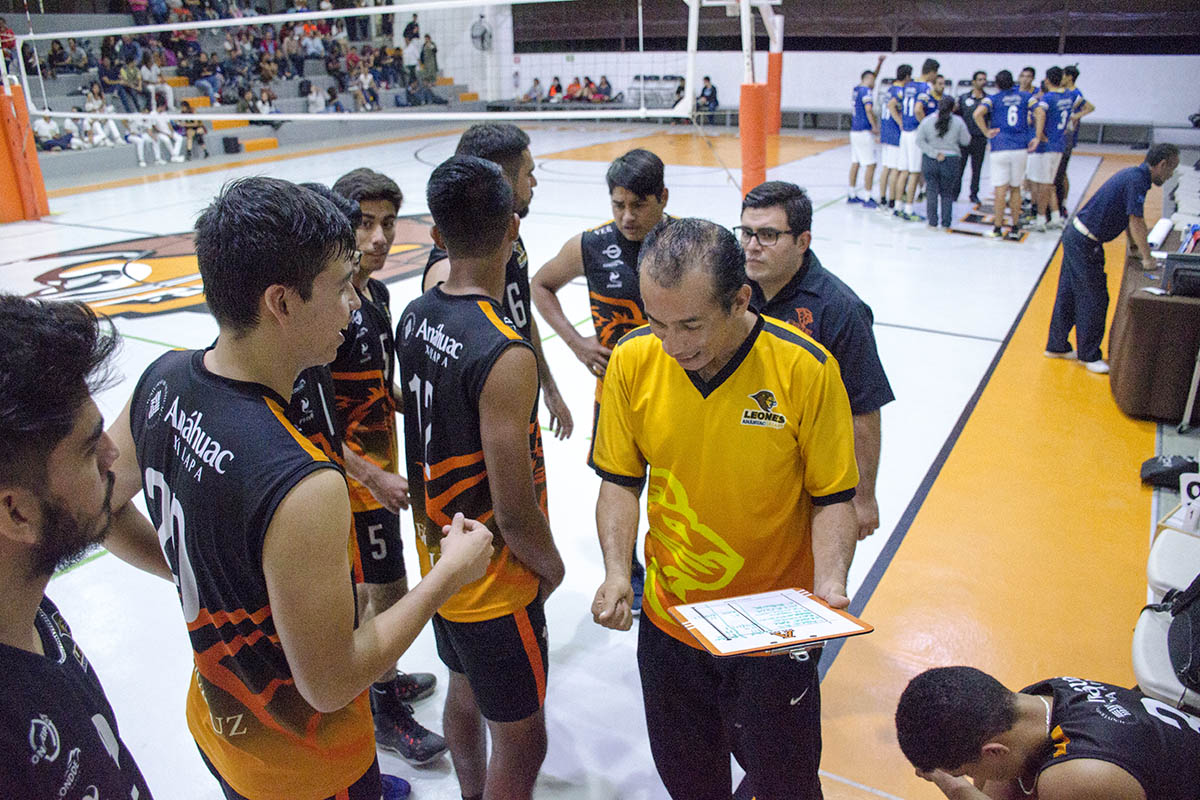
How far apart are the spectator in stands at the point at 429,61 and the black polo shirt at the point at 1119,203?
805 inches

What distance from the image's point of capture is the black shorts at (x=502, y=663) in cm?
225

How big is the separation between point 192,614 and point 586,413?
439cm

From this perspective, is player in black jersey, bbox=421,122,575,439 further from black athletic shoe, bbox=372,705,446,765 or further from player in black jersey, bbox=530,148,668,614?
black athletic shoe, bbox=372,705,446,765

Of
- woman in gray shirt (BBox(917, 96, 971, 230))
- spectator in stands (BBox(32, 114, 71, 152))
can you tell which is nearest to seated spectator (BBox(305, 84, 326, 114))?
spectator in stands (BBox(32, 114, 71, 152))

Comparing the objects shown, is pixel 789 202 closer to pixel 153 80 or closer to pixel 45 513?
pixel 45 513

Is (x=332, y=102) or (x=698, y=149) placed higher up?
(x=332, y=102)

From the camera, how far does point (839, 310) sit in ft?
9.28

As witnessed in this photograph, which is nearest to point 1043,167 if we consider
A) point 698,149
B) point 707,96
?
point 698,149

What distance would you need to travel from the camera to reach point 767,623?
1.89 m

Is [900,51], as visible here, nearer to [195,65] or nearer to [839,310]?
[195,65]

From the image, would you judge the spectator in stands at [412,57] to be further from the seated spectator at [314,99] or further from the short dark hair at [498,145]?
the short dark hair at [498,145]

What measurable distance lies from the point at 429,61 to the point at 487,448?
24.1 meters

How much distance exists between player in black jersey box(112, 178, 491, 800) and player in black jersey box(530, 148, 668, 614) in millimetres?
1998

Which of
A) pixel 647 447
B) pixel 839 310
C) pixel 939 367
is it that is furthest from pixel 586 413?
pixel 647 447
